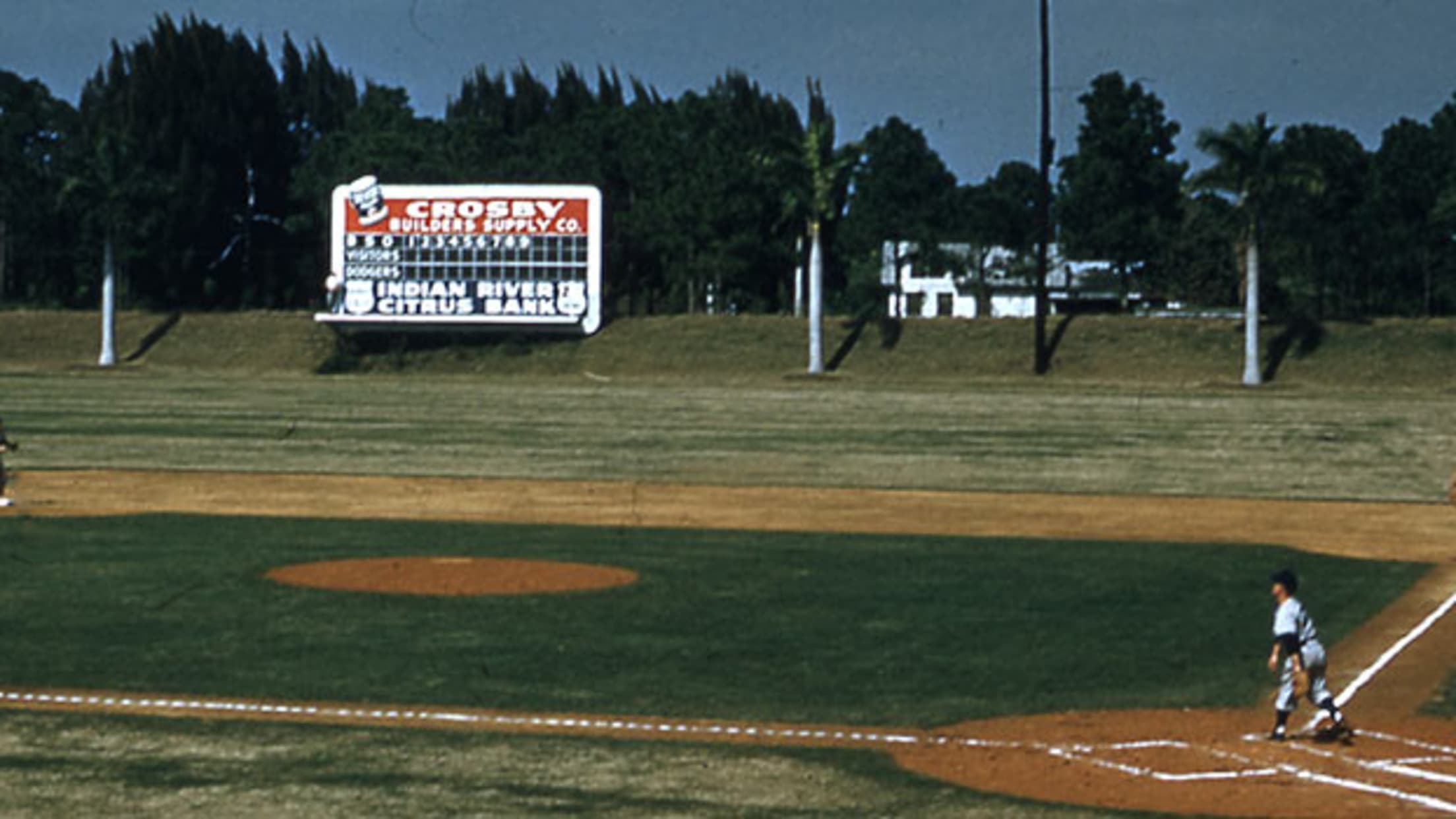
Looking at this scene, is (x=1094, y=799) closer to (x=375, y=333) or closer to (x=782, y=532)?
(x=782, y=532)

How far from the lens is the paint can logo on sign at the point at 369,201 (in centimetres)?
7794

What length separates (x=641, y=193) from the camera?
112625 millimetres

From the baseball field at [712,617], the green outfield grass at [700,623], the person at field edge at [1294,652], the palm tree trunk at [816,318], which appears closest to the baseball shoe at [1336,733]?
the person at field edge at [1294,652]

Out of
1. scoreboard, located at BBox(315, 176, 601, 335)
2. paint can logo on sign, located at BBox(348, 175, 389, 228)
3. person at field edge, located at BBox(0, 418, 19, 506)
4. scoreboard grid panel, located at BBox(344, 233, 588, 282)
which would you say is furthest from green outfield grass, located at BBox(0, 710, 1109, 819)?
paint can logo on sign, located at BBox(348, 175, 389, 228)

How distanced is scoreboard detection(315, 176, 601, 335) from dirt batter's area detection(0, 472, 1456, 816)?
37562mm

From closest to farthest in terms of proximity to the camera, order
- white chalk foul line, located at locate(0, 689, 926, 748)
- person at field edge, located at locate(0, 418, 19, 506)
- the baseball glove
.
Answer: the baseball glove, white chalk foul line, located at locate(0, 689, 926, 748), person at field edge, located at locate(0, 418, 19, 506)

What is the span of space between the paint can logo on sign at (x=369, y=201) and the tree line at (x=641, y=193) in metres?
6.23

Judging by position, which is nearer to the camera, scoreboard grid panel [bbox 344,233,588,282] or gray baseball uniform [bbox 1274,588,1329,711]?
gray baseball uniform [bbox 1274,588,1329,711]

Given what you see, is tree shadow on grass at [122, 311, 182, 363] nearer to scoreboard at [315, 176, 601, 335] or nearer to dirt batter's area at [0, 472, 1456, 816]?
scoreboard at [315, 176, 601, 335]

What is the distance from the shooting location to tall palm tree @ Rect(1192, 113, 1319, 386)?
79062mm

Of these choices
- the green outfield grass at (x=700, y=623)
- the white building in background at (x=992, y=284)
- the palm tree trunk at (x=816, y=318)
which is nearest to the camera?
the green outfield grass at (x=700, y=623)

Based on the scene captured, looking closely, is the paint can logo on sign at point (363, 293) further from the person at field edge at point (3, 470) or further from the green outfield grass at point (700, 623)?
the green outfield grass at point (700, 623)

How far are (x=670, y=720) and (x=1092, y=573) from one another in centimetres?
1123

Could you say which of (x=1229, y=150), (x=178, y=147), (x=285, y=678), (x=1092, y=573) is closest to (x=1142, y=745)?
(x=285, y=678)
